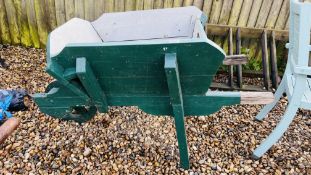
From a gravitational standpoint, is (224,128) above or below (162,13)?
below

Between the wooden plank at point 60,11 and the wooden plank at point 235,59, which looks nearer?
the wooden plank at point 235,59

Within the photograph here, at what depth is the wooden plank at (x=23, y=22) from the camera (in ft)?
13.7

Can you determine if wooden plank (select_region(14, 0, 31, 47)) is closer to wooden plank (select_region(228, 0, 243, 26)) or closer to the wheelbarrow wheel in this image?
the wheelbarrow wheel

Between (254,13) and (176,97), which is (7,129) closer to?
(176,97)

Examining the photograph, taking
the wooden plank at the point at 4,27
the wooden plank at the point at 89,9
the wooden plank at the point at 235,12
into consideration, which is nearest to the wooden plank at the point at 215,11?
the wooden plank at the point at 235,12

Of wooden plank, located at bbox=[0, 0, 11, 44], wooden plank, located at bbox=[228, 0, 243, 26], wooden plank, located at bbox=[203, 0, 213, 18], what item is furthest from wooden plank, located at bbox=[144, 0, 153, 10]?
wooden plank, located at bbox=[0, 0, 11, 44]

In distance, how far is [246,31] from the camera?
159 inches

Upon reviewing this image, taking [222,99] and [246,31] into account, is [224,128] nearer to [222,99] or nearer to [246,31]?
[222,99]

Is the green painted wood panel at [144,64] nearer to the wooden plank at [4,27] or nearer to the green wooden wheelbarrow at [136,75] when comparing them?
the green wooden wheelbarrow at [136,75]

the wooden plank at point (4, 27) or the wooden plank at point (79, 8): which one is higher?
the wooden plank at point (79, 8)

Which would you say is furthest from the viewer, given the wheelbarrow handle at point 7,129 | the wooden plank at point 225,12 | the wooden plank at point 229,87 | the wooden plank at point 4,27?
the wooden plank at point 4,27

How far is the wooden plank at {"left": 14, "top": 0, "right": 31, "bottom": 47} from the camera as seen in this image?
4180 mm

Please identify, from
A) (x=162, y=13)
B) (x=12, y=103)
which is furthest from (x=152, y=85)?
(x=12, y=103)

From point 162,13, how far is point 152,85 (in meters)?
0.91
